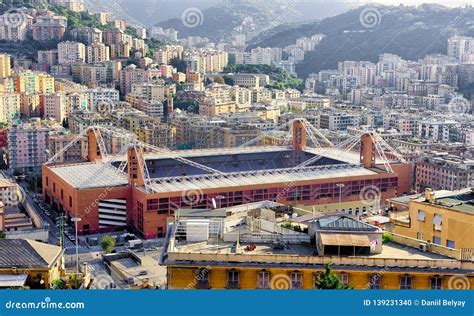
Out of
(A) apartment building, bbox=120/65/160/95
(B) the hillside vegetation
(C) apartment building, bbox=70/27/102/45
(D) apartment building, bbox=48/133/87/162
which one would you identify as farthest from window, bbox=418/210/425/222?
(B) the hillside vegetation

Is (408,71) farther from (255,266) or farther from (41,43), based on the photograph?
(255,266)

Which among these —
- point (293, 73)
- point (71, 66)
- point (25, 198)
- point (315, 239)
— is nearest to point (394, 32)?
point (293, 73)

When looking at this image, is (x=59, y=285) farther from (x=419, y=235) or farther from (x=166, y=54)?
(x=166, y=54)

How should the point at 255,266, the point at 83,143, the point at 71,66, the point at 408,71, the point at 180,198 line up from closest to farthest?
the point at 255,266, the point at 180,198, the point at 83,143, the point at 71,66, the point at 408,71

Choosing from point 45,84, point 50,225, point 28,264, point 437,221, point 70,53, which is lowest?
point 50,225

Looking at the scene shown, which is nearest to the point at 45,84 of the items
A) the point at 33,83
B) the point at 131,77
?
the point at 33,83
